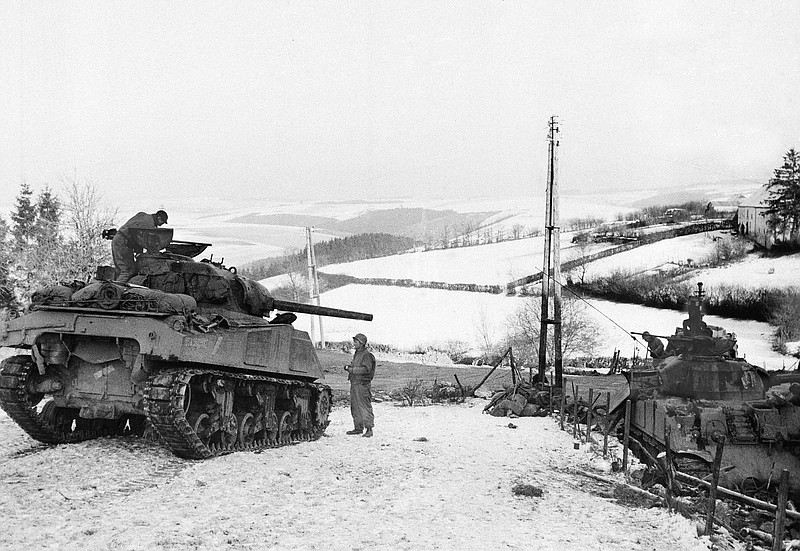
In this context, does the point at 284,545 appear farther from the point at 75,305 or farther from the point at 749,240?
the point at 749,240

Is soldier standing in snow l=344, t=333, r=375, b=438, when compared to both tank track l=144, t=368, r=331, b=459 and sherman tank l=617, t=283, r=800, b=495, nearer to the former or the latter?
tank track l=144, t=368, r=331, b=459

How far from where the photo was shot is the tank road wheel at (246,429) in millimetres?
12188

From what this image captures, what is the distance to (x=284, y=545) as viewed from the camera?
7.26 metres

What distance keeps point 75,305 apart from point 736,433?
1065cm

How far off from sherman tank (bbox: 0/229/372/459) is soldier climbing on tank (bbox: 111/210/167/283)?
0.12 meters

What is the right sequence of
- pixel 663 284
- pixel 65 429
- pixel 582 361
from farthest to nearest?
pixel 582 361
pixel 663 284
pixel 65 429

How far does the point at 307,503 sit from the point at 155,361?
344 centimetres

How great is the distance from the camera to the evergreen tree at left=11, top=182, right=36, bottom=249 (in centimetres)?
4441

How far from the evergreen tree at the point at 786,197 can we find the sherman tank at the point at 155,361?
16851 mm

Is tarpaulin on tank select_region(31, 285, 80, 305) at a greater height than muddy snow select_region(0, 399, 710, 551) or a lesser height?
greater

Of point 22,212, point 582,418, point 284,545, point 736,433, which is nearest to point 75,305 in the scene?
point 284,545

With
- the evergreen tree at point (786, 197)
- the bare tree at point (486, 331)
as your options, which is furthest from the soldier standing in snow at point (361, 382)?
the bare tree at point (486, 331)

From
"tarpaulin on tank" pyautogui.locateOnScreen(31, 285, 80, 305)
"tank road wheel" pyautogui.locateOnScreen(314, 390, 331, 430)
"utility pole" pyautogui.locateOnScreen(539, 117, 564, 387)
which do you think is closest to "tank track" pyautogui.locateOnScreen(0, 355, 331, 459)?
"tank road wheel" pyautogui.locateOnScreen(314, 390, 331, 430)

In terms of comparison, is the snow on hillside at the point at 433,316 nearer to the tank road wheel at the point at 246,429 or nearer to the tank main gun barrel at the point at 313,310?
the tank main gun barrel at the point at 313,310
